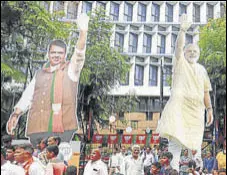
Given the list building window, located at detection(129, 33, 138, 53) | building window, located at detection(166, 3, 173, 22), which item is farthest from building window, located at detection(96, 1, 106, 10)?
building window, located at detection(166, 3, 173, 22)

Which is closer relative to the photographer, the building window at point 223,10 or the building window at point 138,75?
the building window at point 138,75

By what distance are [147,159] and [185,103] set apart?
3.11 ft

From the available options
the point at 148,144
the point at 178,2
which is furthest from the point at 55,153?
the point at 178,2

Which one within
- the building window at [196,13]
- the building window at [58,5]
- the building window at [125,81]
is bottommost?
the building window at [125,81]

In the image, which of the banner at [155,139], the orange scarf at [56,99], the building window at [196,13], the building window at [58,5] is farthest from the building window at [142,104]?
the building window at [58,5]

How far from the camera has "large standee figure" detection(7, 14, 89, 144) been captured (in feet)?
19.0

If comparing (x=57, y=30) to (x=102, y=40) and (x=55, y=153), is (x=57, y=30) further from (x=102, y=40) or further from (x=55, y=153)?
(x=55, y=153)

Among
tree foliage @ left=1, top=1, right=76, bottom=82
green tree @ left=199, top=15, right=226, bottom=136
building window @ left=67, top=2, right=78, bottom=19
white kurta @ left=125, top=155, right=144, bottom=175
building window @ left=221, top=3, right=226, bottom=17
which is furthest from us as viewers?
tree foliage @ left=1, top=1, right=76, bottom=82

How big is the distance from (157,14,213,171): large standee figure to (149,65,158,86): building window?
617 mm

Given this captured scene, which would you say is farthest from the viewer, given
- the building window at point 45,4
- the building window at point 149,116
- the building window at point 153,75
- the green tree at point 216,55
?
the building window at point 45,4

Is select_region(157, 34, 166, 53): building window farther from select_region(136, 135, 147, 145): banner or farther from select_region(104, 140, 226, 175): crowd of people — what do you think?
select_region(104, 140, 226, 175): crowd of people

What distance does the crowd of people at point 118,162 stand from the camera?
377cm

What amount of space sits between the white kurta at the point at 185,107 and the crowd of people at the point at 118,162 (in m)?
0.20

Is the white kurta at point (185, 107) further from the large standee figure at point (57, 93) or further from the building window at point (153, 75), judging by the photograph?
the large standee figure at point (57, 93)
